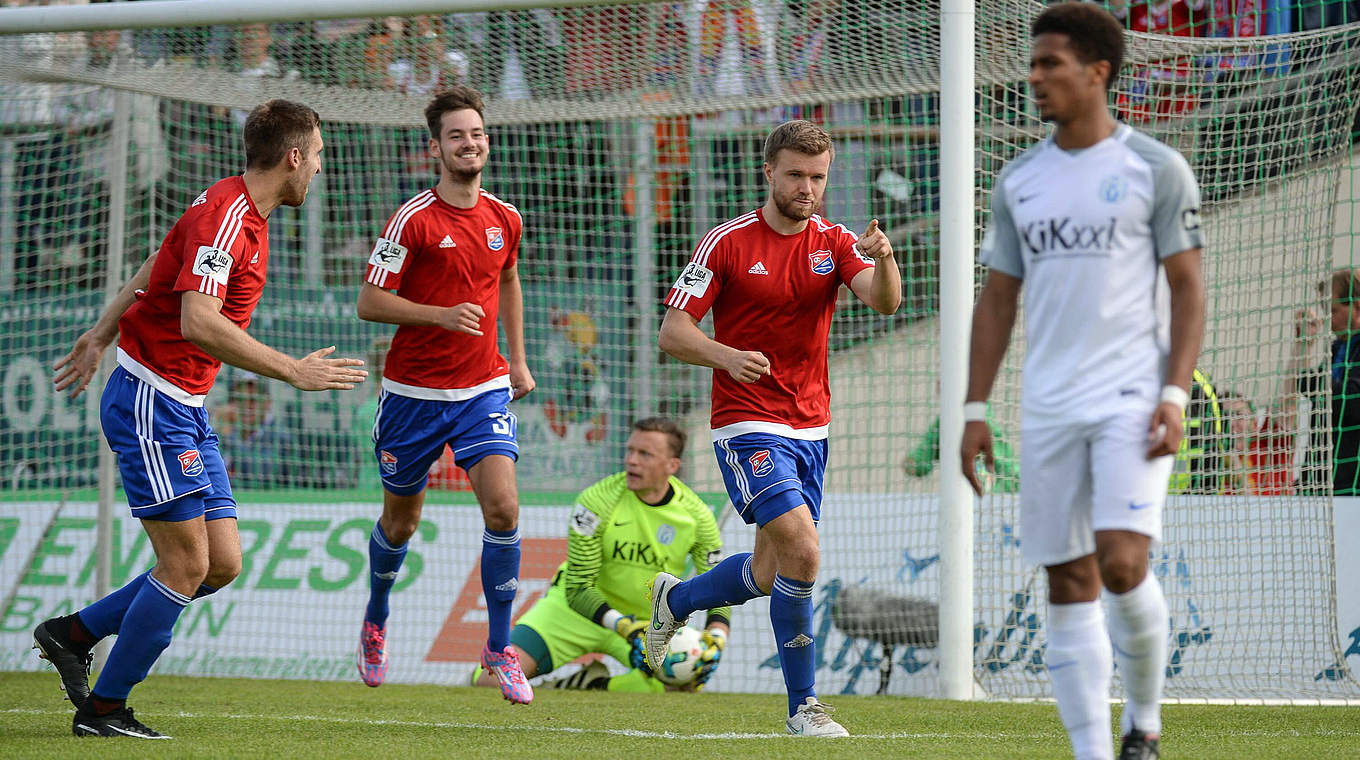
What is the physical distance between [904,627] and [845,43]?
Result: 343 cm

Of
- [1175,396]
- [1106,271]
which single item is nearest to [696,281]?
[1106,271]

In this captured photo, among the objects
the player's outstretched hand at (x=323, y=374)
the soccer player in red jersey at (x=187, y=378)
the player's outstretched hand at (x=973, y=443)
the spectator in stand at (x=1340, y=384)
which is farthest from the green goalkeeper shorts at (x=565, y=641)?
the player's outstretched hand at (x=973, y=443)

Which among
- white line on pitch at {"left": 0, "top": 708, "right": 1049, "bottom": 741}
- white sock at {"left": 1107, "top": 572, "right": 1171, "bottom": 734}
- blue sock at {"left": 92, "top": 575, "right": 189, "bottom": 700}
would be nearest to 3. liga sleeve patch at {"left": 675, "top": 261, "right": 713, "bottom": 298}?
white line on pitch at {"left": 0, "top": 708, "right": 1049, "bottom": 741}

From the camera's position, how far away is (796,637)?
199 inches

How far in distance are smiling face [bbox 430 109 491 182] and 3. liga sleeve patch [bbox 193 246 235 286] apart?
1.46 meters

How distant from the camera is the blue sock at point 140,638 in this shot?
4656 mm

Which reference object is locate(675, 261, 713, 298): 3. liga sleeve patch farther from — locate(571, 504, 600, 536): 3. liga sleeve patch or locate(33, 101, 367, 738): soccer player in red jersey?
locate(571, 504, 600, 536): 3. liga sleeve patch

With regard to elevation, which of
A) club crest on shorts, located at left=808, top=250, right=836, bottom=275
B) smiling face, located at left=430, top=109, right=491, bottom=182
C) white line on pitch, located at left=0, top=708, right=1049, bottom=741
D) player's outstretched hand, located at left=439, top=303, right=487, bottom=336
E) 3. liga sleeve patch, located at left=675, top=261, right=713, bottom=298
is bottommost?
white line on pitch, located at left=0, top=708, right=1049, bottom=741

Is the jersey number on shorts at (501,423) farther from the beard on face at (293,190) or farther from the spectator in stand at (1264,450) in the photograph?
the spectator in stand at (1264,450)

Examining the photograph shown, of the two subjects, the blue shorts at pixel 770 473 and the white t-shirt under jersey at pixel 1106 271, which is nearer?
the white t-shirt under jersey at pixel 1106 271

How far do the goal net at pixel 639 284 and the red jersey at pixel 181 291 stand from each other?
2769 millimetres

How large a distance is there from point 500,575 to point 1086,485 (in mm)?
3191

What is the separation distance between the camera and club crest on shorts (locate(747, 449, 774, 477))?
16.5ft

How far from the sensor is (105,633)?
5.13 meters
